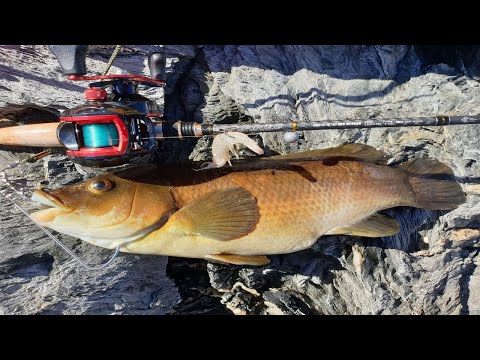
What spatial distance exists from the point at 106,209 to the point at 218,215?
71cm

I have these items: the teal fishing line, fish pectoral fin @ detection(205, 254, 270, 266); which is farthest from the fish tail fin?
the teal fishing line

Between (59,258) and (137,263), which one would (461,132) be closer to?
(137,263)

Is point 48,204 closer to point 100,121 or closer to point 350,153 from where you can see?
point 100,121

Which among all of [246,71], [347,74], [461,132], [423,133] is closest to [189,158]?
[246,71]

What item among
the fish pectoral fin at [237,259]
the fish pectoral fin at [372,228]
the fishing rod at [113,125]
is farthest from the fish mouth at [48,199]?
the fish pectoral fin at [372,228]

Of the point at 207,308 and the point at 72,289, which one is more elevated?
the point at 72,289

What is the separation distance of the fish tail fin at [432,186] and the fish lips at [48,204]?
2417mm

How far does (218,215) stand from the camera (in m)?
2.46

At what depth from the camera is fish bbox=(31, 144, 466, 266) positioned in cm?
237

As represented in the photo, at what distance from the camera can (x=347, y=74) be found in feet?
9.37

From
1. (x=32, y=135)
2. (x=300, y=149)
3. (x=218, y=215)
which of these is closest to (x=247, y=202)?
(x=218, y=215)

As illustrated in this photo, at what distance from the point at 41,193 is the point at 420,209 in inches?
109

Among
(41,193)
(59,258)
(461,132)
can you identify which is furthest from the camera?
(59,258)

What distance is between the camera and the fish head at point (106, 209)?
7.52ft
